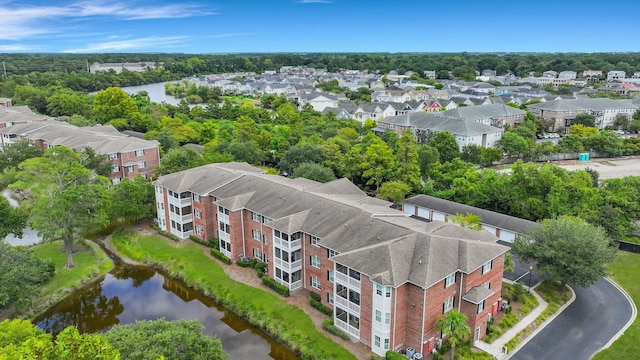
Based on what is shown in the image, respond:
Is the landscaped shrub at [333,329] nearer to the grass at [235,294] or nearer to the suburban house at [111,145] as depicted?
Answer: the grass at [235,294]

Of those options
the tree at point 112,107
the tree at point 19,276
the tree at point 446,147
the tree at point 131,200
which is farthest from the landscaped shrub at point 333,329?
the tree at point 112,107

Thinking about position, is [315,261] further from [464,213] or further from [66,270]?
[66,270]

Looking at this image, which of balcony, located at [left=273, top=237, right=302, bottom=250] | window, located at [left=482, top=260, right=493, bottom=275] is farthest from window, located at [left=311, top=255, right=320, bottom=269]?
window, located at [left=482, top=260, right=493, bottom=275]

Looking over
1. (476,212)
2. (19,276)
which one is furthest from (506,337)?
(19,276)

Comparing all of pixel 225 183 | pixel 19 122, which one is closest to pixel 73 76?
pixel 19 122

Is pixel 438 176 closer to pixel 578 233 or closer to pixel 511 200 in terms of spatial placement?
pixel 511 200

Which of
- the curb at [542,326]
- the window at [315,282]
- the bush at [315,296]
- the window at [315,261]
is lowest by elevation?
the curb at [542,326]
